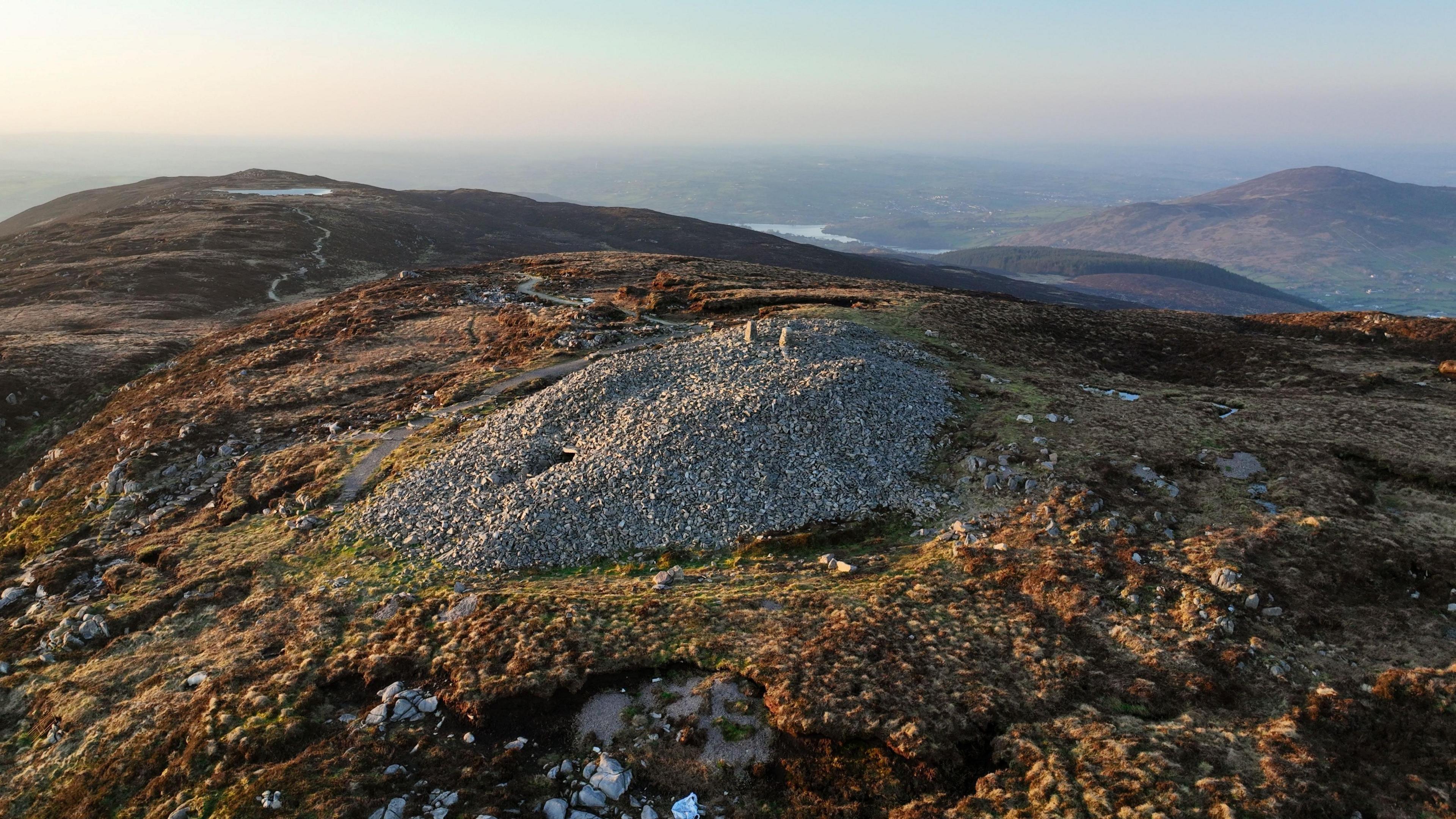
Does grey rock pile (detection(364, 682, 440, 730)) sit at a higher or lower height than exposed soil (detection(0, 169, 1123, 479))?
lower

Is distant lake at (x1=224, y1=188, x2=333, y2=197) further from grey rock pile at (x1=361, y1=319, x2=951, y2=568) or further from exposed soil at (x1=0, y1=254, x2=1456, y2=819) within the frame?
grey rock pile at (x1=361, y1=319, x2=951, y2=568)

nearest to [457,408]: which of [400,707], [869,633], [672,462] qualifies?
[672,462]

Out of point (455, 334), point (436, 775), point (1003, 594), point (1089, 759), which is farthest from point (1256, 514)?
point (455, 334)

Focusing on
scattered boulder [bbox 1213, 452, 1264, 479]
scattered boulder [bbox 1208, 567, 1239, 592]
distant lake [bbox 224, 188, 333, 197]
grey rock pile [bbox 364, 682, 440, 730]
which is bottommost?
grey rock pile [bbox 364, 682, 440, 730]

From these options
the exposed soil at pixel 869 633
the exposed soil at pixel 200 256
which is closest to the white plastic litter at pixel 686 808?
the exposed soil at pixel 869 633

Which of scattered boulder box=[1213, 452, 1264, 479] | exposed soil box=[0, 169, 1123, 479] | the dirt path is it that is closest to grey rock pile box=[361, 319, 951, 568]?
the dirt path
